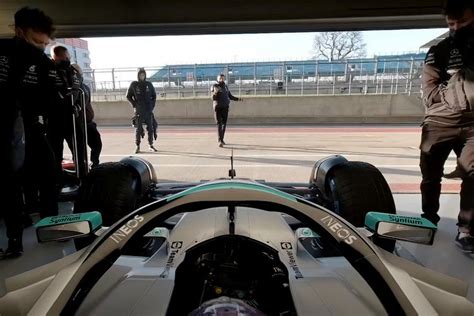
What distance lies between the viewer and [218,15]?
4.62 metres

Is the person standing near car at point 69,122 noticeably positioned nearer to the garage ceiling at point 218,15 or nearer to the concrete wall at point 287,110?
the garage ceiling at point 218,15

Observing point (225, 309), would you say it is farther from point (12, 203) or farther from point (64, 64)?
point (64, 64)

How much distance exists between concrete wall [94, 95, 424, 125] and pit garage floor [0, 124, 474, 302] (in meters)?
1.67

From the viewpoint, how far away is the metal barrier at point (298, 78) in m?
14.1

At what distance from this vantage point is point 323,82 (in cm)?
1458

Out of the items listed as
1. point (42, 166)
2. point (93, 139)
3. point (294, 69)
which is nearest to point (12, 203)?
point (42, 166)

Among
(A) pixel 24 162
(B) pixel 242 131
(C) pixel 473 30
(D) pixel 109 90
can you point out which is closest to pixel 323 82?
(B) pixel 242 131

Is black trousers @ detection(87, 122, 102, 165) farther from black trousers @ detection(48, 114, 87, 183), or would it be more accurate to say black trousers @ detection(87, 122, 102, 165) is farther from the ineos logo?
the ineos logo

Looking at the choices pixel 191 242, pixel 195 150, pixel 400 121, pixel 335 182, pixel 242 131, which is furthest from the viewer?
pixel 400 121

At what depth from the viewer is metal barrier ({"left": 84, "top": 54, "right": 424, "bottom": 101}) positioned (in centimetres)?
1408

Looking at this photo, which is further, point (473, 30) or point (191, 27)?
point (191, 27)

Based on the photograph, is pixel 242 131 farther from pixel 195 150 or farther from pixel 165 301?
pixel 165 301

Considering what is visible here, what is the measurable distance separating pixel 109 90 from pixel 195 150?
771cm

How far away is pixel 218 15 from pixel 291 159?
9.23 feet
